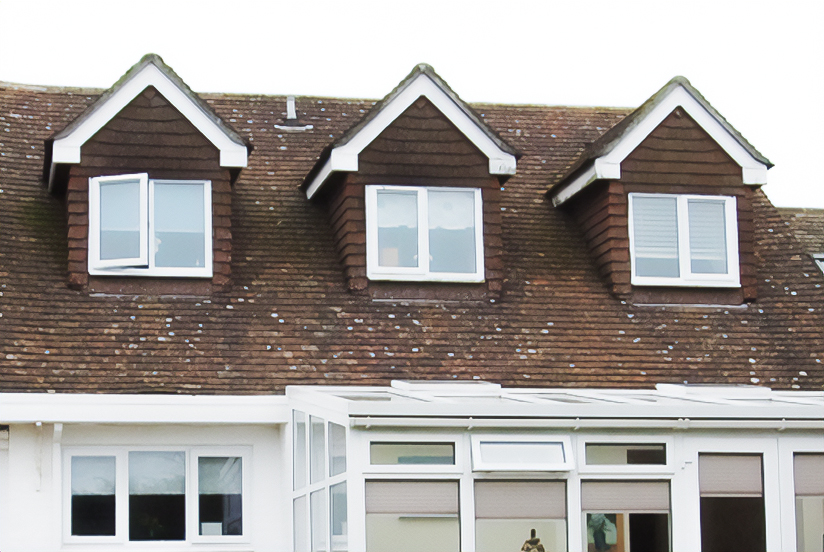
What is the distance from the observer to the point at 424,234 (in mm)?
15219

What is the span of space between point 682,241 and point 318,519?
21.1ft

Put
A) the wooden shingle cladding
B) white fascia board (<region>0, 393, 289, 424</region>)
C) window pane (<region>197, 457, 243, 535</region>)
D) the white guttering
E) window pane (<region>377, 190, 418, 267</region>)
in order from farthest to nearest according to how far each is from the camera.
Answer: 1. the wooden shingle cladding
2. window pane (<region>377, 190, 418, 267</region>)
3. window pane (<region>197, 457, 243, 535</region>)
4. white fascia board (<region>0, 393, 289, 424</region>)
5. the white guttering

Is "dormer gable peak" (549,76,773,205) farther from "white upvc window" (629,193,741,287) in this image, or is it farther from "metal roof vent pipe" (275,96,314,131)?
"metal roof vent pipe" (275,96,314,131)

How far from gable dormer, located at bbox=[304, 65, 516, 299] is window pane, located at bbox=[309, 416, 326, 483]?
287 cm

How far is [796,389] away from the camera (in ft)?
48.5

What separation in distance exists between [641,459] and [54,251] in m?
7.71

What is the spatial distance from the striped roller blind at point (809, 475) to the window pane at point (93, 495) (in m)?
7.48

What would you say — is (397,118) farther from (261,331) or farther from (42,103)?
(42,103)

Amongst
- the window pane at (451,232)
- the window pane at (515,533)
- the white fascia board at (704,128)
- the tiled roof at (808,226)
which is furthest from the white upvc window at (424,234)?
the tiled roof at (808,226)

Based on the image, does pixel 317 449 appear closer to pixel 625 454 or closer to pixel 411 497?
pixel 411 497

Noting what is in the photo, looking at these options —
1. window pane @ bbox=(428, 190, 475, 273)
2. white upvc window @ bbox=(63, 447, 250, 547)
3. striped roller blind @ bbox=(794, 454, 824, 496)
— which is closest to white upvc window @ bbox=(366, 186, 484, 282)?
window pane @ bbox=(428, 190, 475, 273)

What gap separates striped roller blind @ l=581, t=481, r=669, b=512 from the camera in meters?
11.8

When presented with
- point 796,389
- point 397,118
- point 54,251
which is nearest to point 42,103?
point 54,251

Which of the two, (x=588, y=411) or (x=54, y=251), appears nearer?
(x=588, y=411)
